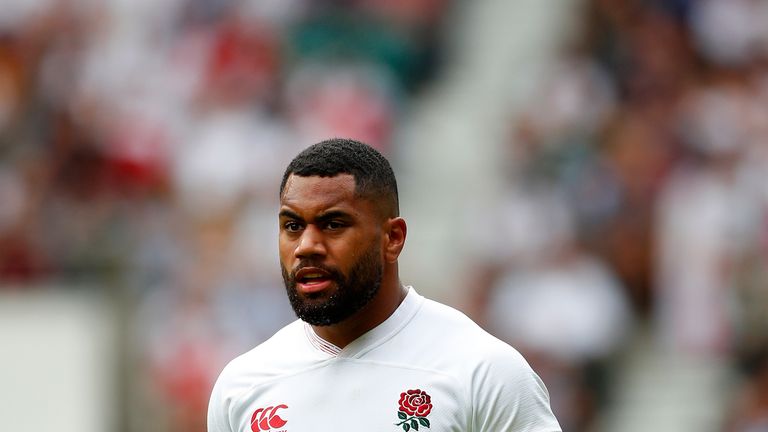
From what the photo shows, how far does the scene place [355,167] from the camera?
423 cm

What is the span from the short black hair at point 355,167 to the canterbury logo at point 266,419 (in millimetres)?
610

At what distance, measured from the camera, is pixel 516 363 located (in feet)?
13.7

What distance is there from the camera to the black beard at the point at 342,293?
13.7ft

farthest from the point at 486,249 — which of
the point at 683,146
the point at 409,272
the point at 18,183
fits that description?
the point at 18,183

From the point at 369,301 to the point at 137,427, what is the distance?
6.11 meters

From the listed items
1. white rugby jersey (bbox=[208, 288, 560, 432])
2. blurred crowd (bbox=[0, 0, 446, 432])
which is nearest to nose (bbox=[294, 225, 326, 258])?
white rugby jersey (bbox=[208, 288, 560, 432])

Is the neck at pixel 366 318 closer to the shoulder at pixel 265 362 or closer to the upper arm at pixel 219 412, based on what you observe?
the shoulder at pixel 265 362

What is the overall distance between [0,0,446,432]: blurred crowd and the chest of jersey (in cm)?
578

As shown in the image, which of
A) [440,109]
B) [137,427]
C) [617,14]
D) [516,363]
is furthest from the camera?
[440,109]

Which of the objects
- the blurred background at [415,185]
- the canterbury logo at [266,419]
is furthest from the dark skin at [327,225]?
the blurred background at [415,185]

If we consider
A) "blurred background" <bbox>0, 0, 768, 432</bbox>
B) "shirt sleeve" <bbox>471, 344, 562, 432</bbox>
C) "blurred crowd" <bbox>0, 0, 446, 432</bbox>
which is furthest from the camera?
"blurred crowd" <bbox>0, 0, 446, 432</bbox>

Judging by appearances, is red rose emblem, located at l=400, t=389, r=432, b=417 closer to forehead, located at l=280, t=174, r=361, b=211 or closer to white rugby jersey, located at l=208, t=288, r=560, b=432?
white rugby jersey, located at l=208, t=288, r=560, b=432

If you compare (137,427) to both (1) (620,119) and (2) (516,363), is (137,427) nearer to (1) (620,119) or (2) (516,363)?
(1) (620,119)

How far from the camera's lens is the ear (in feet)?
14.0
